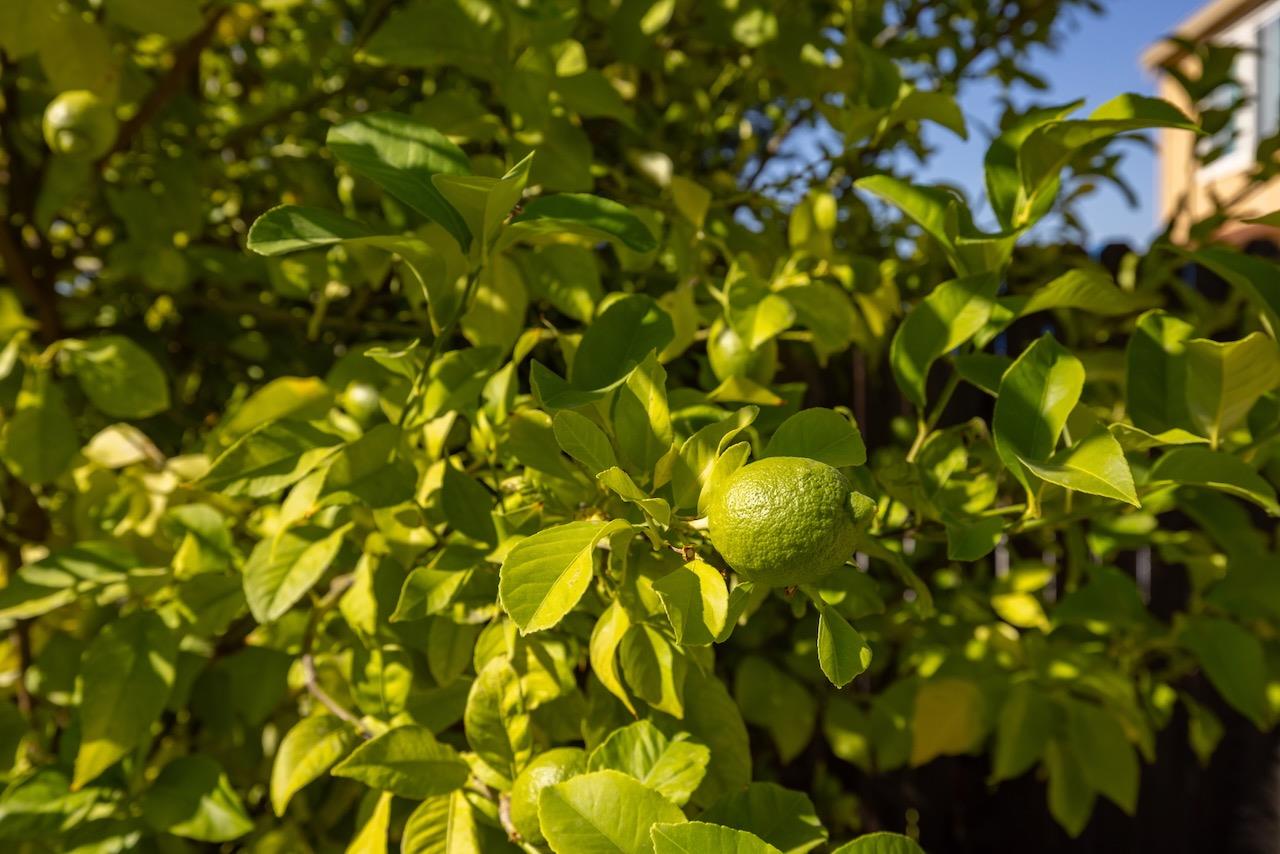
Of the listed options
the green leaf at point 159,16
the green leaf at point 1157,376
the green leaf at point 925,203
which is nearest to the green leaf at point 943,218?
the green leaf at point 925,203

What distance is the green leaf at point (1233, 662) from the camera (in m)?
0.91

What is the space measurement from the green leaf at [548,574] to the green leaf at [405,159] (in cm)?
20

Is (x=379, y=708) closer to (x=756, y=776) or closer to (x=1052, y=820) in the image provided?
(x=756, y=776)

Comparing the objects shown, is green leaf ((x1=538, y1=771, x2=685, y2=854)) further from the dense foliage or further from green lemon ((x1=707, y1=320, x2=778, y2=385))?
green lemon ((x1=707, y1=320, x2=778, y2=385))

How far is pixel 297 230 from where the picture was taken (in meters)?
0.54

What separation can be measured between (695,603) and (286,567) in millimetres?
379

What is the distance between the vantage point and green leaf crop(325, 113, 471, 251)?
21.9 inches

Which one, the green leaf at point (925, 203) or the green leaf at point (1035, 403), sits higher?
the green leaf at point (925, 203)

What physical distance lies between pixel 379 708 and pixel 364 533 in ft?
0.46

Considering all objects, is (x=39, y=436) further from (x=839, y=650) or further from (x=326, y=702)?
(x=839, y=650)

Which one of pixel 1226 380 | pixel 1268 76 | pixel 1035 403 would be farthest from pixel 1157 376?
pixel 1268 76

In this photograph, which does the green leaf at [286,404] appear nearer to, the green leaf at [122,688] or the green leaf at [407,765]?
the green leaf at [122,688]

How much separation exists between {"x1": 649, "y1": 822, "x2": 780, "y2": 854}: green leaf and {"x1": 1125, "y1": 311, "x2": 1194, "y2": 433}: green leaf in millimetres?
432

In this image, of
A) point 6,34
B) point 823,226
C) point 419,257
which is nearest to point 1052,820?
point 823,226
